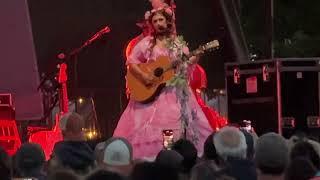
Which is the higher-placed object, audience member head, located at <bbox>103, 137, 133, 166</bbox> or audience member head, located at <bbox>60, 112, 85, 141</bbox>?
audience member head, located at <bbox>60, 112, 85, 141</bbox>

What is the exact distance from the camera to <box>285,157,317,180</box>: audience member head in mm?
5308

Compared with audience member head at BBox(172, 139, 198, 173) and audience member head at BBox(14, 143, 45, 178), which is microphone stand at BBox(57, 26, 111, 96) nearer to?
audience member head at BBox(172, 139, 198, 173)

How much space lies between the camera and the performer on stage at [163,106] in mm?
9469

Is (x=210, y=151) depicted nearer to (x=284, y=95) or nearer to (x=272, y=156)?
(x=272, y=156)

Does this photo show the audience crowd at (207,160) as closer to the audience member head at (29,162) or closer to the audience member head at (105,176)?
the audience member head at (29,162)

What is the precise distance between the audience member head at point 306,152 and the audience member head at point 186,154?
673 millimetres

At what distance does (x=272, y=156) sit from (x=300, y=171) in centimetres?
42

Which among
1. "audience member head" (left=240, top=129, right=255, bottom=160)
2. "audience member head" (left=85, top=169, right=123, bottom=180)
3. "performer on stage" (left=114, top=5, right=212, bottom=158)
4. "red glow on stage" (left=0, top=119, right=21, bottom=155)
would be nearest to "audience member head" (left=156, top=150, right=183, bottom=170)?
"audience member head" (left=240, top=129, right=255, bottom=160)

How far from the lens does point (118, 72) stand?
1318cm

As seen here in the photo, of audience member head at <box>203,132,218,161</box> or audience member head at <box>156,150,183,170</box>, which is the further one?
audience member head at <box>203,132,218,161</box>

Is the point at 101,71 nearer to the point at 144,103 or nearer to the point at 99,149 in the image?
the point at 144,103

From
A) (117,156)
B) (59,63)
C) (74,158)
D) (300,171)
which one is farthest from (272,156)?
(59,63)

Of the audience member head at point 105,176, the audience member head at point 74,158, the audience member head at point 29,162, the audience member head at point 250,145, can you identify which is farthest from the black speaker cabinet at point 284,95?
the audience member head at point 105,176

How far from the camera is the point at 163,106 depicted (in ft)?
31.3
